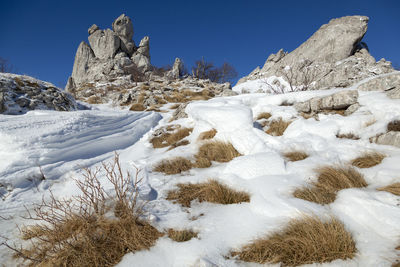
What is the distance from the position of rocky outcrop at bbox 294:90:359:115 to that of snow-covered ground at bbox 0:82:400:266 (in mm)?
182

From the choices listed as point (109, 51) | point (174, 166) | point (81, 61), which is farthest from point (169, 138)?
point (81, 61)

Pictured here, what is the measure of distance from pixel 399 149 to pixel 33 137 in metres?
5.75

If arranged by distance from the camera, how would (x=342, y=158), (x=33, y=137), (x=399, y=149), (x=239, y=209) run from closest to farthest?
(x=239, y=209)
(x=399, y=149)
(x=342, y=158)
(x=33, y=137)

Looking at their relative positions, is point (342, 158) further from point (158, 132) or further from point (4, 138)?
point (4, 138)

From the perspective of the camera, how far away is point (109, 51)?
42.0 meters

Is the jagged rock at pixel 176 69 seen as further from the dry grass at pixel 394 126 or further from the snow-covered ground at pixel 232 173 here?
the dry grass at pixel 394 126

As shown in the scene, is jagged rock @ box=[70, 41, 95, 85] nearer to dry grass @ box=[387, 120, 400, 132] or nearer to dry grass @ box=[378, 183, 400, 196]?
dry grass @ box=[387, 120, 400, 132]

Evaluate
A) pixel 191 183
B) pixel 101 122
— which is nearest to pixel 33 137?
pixel 101 122

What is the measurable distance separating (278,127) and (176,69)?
39794mm

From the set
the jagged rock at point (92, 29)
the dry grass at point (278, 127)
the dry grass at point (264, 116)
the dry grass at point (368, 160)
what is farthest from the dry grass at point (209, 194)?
the jagged rock at point (92, 29)

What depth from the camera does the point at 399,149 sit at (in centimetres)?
213

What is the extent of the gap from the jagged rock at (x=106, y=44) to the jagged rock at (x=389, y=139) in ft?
167

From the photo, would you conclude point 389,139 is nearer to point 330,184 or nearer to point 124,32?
Answer: point 330,184

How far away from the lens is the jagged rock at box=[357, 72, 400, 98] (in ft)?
9.96
